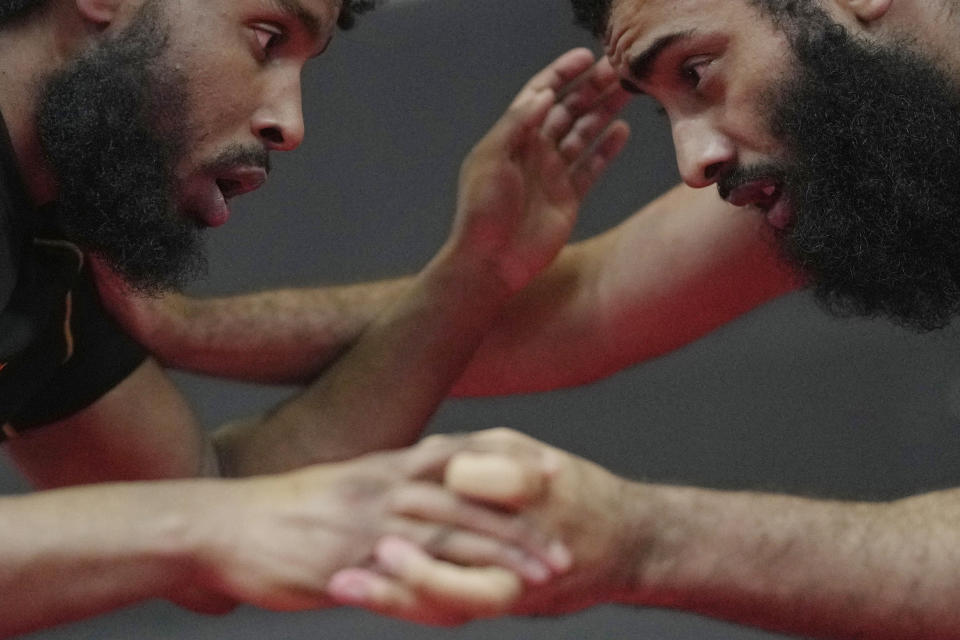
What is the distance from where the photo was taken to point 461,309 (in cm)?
127

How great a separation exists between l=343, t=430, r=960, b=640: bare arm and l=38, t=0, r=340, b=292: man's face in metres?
0.45

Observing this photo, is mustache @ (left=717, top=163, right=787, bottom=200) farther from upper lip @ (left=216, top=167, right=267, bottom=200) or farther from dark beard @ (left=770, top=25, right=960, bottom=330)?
upper lip @ (left=216, top=167, right=267, bottom=200)

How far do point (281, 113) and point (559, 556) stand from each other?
0.49m

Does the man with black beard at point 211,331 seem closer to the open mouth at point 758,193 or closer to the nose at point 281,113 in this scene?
the nose at point 281,113

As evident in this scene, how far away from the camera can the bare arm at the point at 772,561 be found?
2.73ft

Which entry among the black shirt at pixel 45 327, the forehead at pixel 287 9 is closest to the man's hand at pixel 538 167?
the forehead at pixel 287 9

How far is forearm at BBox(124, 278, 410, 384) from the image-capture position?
134 cm

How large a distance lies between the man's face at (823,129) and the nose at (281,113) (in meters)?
0.30

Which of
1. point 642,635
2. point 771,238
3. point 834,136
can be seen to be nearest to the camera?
point 834,136

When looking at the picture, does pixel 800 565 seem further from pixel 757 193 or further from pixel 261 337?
pixel 261 337

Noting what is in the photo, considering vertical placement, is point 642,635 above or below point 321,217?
below

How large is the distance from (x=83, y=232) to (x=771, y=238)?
0.65m

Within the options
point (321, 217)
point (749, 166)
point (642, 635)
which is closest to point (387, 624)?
point (642, 635)

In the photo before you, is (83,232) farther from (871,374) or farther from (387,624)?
(871,374)
